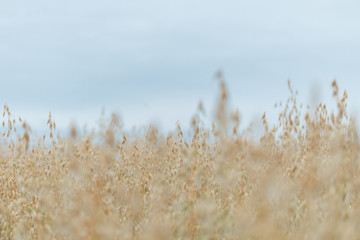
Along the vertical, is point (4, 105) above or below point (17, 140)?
above

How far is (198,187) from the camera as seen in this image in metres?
3.54

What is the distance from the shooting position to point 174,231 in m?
2.89

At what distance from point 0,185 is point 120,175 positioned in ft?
4.05

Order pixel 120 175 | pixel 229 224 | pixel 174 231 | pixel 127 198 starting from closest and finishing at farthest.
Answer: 1. pixel 229 224
2. pixel 174 231
3. pixel 127 198
4. pixel 120 175

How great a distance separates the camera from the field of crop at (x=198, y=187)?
2355 millimetres

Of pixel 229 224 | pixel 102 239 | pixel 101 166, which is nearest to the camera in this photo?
pixel 102 239

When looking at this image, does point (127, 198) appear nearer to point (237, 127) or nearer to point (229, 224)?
point (237, 127)

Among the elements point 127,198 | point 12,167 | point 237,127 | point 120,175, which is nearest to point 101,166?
point 120,175

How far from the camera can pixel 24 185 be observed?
127 inches

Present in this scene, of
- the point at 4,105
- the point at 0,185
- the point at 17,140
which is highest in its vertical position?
the point at 4,105

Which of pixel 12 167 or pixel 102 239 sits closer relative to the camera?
pixel 102 239

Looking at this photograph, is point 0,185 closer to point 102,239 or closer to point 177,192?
point 177,192

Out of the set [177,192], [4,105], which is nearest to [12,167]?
[4,105]

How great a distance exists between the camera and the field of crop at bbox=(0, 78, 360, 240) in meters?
2.36
